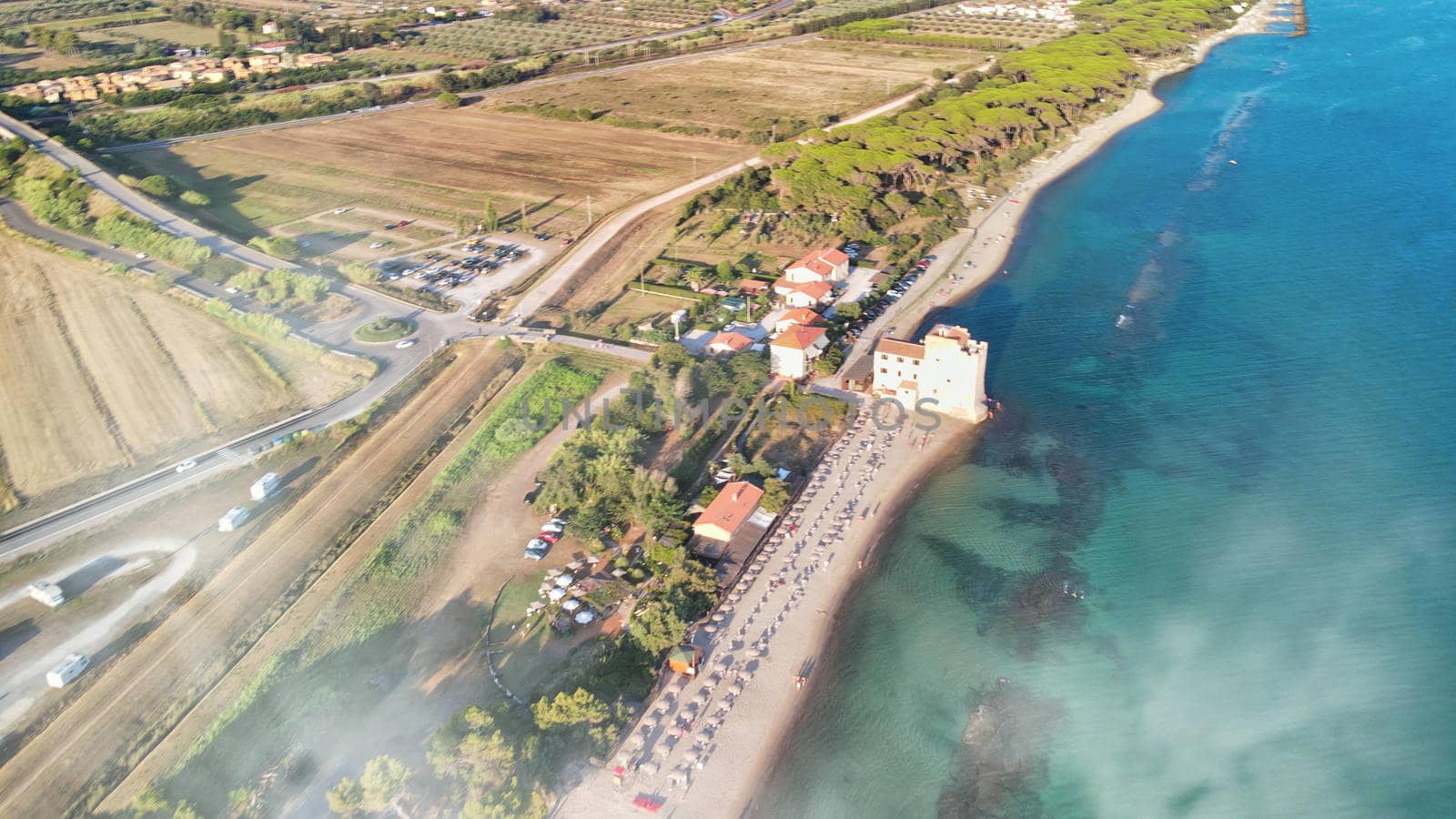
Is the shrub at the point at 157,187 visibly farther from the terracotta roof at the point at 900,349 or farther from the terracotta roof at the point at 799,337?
the terracotta roof at the point at 900,349

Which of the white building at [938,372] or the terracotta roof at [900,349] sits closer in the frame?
the white building at [938,372]

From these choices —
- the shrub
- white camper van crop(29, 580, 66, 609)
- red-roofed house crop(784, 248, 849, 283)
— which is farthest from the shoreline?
the shrub

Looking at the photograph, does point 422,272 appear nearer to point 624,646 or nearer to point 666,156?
point 666,156

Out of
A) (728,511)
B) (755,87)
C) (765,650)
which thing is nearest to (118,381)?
(728,511)

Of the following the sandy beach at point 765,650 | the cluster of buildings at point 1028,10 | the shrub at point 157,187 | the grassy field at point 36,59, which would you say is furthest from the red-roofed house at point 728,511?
the grassy field at point 36,59

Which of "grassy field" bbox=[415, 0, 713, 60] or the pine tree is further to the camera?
"grassy field" bbox=[415, 0, 713, 60]

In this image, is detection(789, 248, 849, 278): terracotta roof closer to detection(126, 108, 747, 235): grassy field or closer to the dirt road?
detection(126, 108, 747, 235): grassy field
